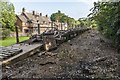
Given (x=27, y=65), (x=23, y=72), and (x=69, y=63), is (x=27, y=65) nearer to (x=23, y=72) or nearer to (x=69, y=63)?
(x=23, y=72)

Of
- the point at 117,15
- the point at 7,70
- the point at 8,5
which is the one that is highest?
the point at 8,5

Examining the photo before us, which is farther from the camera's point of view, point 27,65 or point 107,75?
point 27,65

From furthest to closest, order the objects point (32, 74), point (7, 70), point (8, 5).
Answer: point (8, 5)
point (7, 70)
point (32, 74)

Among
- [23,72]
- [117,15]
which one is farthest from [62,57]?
[117,15]

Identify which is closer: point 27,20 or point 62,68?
point 62,68

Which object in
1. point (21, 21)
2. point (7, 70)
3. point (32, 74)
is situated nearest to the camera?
point (32, 74)

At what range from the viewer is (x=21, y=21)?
48969 millimetres

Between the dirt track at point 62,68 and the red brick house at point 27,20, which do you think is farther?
the red brick house at point 27,20

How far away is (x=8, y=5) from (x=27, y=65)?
39256 mm

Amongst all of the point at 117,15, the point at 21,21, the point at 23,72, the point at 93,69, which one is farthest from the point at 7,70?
the point at 21,21

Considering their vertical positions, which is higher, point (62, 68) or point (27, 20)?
point (27, 20)

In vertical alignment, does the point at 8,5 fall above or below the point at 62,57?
above

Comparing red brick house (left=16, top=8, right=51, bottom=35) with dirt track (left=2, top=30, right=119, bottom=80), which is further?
red brick house (left=16, top=8, right=51, bottom=35)

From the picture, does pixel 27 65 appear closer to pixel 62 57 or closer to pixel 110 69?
pixel 62 57
